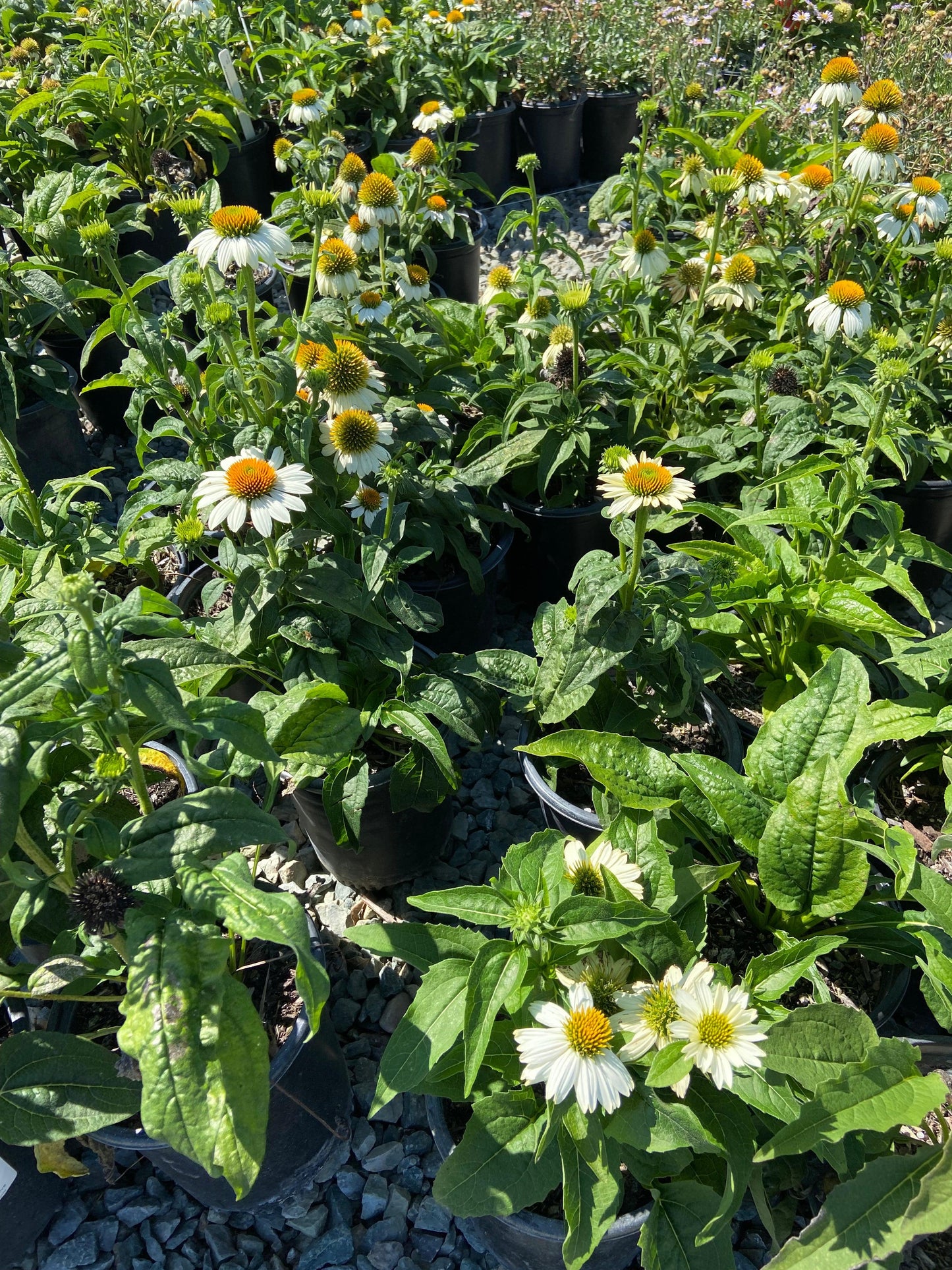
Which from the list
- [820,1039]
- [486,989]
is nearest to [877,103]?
[820,1039]

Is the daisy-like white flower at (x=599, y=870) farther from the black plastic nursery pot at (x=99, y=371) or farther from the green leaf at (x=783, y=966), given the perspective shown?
the black plastic nursery pot at (x=99, y=371)

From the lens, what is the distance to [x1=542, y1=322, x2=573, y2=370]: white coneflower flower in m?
2.51

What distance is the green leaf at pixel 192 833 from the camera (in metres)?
1.24

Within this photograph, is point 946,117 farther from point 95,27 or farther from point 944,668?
point 95,27

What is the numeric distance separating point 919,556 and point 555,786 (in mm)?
1029

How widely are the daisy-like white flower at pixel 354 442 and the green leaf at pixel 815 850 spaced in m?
1.04

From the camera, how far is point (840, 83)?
250cm

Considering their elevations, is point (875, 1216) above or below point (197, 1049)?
below

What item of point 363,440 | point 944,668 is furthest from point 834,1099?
point 363,440

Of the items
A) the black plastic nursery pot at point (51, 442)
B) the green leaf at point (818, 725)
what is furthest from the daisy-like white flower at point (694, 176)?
the black plastic nursery pot at point (51, 442)

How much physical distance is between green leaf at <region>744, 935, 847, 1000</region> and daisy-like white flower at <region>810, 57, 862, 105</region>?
2.30 m

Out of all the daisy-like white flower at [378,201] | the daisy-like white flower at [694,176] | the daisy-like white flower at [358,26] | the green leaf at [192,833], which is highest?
the daisy-like white flower at [358,26]

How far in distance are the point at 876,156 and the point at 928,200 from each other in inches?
8.3

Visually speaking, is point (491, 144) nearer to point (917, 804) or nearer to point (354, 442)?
point (354, 442)
